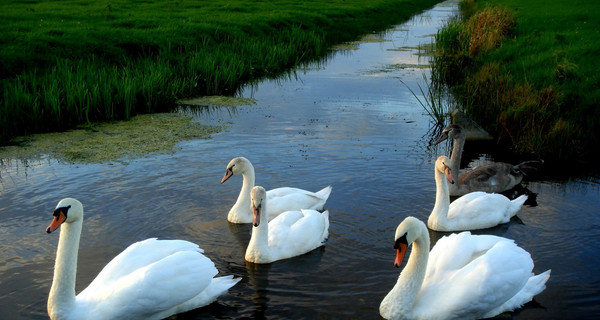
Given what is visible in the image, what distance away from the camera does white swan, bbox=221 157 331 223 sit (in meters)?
8.80

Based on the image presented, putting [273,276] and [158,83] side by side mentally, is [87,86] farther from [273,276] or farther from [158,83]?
[273,276]

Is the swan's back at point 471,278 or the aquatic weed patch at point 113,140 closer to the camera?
the swan's back at point 471,278

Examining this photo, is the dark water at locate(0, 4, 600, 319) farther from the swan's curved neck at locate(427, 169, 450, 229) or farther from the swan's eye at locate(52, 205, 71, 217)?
the swan's eye at locate(52, 205, 71, 217)

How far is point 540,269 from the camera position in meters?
7.34

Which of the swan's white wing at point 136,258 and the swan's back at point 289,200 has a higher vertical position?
the swan's white wing at point 136,258

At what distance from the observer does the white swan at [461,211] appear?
8.59 meters

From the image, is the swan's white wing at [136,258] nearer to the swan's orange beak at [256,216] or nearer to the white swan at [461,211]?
the swan's orange beak at [256,216]

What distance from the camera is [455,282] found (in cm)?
626

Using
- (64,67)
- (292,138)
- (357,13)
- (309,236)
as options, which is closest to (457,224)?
(309,236)

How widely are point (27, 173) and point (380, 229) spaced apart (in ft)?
19.8

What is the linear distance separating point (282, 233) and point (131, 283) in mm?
2354

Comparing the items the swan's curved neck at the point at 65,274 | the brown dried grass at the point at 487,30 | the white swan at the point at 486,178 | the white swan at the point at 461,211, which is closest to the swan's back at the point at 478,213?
the white swan at the point at 461,211

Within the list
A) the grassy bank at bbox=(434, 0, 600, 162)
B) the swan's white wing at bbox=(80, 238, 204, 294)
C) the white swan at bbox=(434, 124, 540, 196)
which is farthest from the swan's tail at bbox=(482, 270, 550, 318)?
the grassy bank at bbox=(434, 0, 600, 162)

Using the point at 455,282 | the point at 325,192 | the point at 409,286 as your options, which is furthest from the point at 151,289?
the point at 325,192
